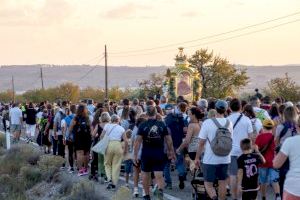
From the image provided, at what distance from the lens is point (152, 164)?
1279 cm

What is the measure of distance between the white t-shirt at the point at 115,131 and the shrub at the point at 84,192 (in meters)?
1.08

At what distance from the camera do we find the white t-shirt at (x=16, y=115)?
28900mm

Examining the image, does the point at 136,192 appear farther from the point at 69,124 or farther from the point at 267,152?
the point at 69,124

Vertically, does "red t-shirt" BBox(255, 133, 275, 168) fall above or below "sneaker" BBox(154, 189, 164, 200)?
above

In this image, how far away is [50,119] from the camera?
22.0m

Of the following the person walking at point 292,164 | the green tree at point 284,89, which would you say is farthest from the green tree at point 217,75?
the person walking at point 292,164

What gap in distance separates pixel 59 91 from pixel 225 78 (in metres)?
40.6

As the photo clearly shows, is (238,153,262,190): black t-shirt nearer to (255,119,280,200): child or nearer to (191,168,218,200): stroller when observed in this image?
(191,168,218,200): stroller

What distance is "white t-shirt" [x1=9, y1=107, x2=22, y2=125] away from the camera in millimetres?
28900

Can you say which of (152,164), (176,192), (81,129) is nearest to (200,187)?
(152,164)

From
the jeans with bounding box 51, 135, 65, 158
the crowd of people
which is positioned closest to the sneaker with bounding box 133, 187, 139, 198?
the crowd of people

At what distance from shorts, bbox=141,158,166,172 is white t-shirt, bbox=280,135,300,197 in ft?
15.5

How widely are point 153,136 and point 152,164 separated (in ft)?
1.75

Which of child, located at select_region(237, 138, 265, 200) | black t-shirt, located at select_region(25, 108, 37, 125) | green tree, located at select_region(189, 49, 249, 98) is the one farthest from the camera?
green tree, located at select_region(189, 49, 249, 98)
